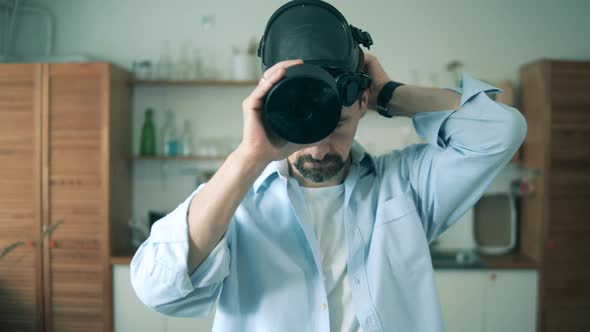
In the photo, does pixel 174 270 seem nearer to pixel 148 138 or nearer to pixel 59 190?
pixel 59 190

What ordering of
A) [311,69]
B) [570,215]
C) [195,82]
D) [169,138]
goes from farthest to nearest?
[169,138] → [195,82] → [570,215] → [311,69]

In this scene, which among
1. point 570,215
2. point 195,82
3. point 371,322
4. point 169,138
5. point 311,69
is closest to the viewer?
point 311,69

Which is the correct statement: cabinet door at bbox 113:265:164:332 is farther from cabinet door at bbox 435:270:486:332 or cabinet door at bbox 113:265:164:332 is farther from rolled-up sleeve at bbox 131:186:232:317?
rolled-up sleeve at bbox 131:186:232:317

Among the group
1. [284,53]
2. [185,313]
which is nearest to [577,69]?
[284,53]

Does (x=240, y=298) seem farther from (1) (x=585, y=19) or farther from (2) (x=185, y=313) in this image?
(1) (x=585, y=19)

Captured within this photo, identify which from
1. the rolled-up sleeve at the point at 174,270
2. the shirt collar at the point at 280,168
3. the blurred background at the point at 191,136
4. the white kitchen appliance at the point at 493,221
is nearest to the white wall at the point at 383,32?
the blurred background at the point at 191,136

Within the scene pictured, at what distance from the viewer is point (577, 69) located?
258cm

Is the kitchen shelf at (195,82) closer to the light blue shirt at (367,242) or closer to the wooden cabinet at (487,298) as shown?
the wooden cabinet at (487,298)

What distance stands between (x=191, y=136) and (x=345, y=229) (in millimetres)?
2328

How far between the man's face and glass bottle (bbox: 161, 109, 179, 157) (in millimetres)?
2190

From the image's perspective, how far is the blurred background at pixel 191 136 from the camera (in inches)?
102

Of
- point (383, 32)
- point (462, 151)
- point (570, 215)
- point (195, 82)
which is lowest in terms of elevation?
point (570, 215)

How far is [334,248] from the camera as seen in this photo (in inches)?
34.8

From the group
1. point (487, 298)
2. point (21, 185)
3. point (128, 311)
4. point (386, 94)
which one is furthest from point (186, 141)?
point (386, 94)
